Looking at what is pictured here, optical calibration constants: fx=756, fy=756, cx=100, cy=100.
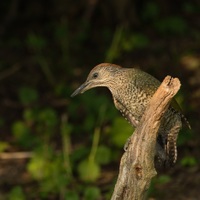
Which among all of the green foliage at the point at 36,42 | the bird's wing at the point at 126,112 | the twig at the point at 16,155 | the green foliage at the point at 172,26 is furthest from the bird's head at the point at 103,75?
the green foliage at the point at 172,26

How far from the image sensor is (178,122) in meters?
5.54

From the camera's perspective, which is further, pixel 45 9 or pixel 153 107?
pixel 45 9

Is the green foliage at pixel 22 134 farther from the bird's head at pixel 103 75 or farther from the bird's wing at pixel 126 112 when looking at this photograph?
the bird's wing at pixel 126 112

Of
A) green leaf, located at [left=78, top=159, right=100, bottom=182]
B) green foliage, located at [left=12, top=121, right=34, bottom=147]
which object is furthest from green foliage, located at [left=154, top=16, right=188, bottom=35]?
green leaf, located at [left=78, top=159, right=100, bottom=182]

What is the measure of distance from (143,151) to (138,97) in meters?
0.53

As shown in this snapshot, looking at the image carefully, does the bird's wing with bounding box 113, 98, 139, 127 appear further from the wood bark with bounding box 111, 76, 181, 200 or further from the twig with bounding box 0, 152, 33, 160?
the twig with bounding box 0, 152, 33, 160

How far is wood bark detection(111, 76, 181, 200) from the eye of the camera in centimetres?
477

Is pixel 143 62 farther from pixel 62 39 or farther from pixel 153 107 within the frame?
pixel 153 107

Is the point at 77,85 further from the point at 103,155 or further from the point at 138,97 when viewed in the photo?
the point at 138,97

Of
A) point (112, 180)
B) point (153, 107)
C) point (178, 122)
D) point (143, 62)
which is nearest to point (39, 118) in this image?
point (112, 180)

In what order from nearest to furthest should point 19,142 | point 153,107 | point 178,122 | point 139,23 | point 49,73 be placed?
point 153,107, point 178,122, point 19,142, point 49,73, point 139,23

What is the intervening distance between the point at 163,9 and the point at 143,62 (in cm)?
150

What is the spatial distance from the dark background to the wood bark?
63.5 inches

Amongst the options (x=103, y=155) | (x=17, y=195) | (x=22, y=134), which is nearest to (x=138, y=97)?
(x=17, y=195)
